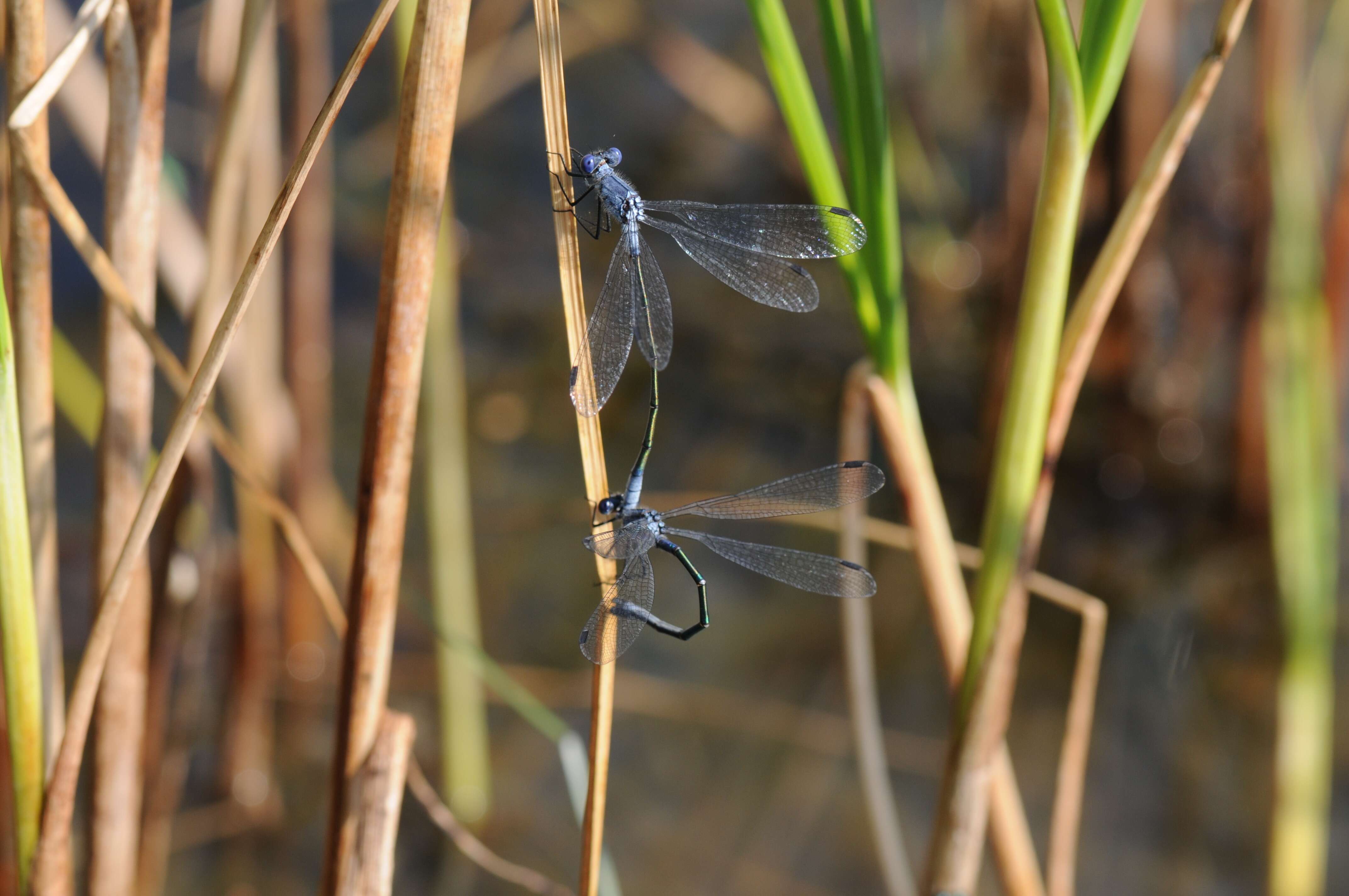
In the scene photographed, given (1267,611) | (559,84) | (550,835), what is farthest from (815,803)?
(559,84)

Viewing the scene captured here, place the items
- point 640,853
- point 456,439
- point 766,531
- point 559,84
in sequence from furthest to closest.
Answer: point 766,531, point 640,853, point 456,439, point 559,84

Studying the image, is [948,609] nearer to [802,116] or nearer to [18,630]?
[802,116]

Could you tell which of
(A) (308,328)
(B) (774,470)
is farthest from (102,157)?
(B) (774,470)

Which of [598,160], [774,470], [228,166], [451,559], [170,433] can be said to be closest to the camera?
[170,433]

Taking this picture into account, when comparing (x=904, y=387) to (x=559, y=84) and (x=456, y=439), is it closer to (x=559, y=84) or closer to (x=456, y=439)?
(x=559, y=84)

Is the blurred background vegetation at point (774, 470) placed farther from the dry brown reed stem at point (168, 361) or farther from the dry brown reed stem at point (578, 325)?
the dry brown reed stem at point (578, 325)

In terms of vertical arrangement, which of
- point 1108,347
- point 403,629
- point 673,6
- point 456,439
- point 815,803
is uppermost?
point 673,6

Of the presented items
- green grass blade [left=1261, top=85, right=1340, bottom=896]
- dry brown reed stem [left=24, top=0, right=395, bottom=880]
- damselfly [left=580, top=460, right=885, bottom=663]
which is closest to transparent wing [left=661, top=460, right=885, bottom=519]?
damselfly [left=580, top=460, right=885, bottom=663]
